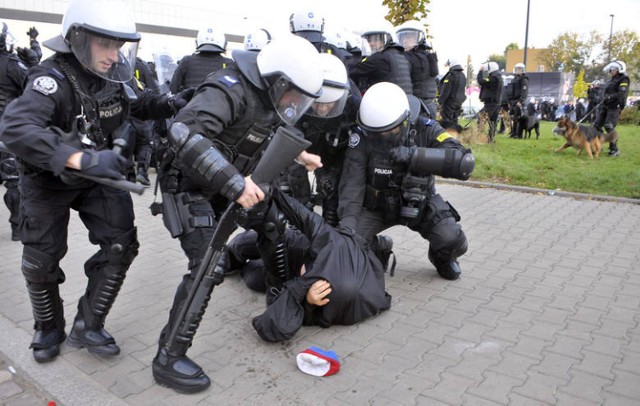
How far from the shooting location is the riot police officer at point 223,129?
7.86ft

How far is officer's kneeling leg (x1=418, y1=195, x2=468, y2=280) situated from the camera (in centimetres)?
380

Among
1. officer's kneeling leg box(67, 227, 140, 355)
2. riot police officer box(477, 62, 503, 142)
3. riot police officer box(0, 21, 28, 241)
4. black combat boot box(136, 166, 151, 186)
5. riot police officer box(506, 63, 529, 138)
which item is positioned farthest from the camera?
riot police officer box(506, 63, 529, 138)

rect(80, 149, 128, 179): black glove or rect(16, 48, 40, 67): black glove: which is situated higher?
rect(16, 48, 40, 67): black glove

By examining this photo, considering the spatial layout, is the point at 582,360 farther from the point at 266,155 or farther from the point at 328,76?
the point at 328,76

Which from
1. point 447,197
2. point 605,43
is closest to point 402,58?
point 447,197

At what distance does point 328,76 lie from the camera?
345cm

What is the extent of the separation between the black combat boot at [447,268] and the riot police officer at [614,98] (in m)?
7.81

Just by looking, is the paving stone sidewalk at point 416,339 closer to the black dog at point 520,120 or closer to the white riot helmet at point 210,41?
the white riot helmet at point 210,41

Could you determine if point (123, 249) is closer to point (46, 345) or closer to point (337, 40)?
point (46, 345)

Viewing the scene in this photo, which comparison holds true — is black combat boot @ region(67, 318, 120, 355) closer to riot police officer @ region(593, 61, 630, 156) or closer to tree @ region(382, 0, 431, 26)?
tree @ region(382, 0, 431, 26)

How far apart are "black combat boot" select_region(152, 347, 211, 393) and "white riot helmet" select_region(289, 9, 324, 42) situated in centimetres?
337

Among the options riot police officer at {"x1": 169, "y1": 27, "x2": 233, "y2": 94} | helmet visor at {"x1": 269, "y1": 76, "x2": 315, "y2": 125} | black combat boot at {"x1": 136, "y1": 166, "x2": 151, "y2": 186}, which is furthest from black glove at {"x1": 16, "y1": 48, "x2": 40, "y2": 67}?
helmet visor at {"x1": 269, "y1": 76, "x2": 315, "y2": 125}

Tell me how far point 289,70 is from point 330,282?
4.21 ft

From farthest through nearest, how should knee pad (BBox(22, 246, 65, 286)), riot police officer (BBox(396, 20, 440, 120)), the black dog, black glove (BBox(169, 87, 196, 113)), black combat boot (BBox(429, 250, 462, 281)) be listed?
1. the black dog
2. riot police officer (BBox(396, 20, 440, 120))
3. black combat boot (BBox(429, 250, 462, 281))
4. black glove (BBox(169, 87, 196, 113))
5. knee pad (BBox(22, 246, 65, 286))
